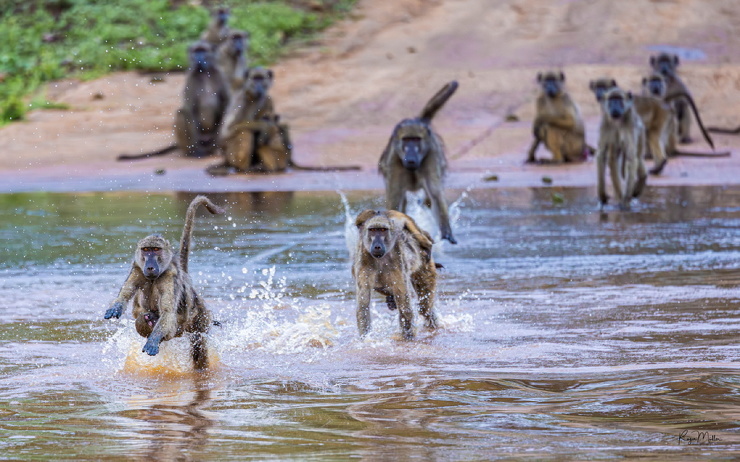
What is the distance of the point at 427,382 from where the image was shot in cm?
668

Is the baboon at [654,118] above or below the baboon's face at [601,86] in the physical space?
below

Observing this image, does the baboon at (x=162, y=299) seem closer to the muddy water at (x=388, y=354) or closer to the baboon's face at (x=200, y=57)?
the muddy water at (x=388, y=354)

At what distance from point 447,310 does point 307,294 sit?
1282 mm

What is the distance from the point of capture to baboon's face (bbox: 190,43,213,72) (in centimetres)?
2234

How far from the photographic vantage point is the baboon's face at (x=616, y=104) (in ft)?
48.6

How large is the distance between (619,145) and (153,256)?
31.0ft

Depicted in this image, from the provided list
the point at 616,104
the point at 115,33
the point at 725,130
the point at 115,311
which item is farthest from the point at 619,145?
the point at 115,33

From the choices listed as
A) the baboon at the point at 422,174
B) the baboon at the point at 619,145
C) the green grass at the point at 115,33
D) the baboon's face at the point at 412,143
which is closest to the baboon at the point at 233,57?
the green grass at the point at 115,33

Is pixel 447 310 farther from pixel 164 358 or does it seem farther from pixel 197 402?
pixel 197 402

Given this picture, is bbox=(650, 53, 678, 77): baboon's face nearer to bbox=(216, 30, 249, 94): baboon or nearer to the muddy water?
bbox=(216, 30, 249, 94): baboon

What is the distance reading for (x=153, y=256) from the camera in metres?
6.66

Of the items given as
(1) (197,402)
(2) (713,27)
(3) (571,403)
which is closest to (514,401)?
(3) (571,403)

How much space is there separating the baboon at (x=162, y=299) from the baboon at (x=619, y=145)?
8683mm

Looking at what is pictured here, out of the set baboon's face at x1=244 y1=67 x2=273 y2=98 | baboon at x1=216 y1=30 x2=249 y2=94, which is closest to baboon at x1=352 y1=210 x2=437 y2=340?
baboon's face at x1=244 y1=67 x2=273 y2=98
